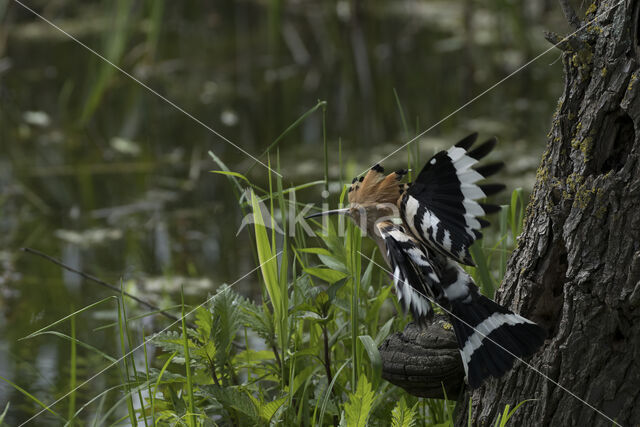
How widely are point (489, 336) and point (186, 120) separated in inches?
111

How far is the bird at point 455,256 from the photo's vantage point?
1122 mm

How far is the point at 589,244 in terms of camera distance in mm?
1084

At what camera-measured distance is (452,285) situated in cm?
118

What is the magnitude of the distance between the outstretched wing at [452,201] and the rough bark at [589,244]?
0.11 m

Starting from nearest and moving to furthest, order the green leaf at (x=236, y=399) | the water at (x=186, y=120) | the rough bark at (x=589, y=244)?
the rough bark at (x=589, y=244) < the green leaf at (x=236, y=399) < the water at (x=186, y=120)

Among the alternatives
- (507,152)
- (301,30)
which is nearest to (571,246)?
(507,152)

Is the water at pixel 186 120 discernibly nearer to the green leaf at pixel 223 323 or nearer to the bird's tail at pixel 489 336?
the green leaf at pixel 223 323

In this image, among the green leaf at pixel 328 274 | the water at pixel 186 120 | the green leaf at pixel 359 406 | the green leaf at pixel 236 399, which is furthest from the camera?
the water at pixel 186 120

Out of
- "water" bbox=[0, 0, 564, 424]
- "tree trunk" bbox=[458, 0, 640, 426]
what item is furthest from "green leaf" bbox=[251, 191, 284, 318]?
"water" bbox=[0, 0, 564, 424]

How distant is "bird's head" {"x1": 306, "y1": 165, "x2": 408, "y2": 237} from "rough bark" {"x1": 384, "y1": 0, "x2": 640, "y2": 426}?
0.22 metres

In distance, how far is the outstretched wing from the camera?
112cm

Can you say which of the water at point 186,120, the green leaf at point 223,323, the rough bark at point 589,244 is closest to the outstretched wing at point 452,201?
the rough bark at point 589,244

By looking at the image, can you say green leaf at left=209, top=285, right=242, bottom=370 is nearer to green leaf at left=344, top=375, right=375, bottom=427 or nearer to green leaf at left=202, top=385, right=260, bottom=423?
green leaf at left=202, top=385, right=260, bottom=423

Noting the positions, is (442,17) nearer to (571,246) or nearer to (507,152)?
(507,152)
